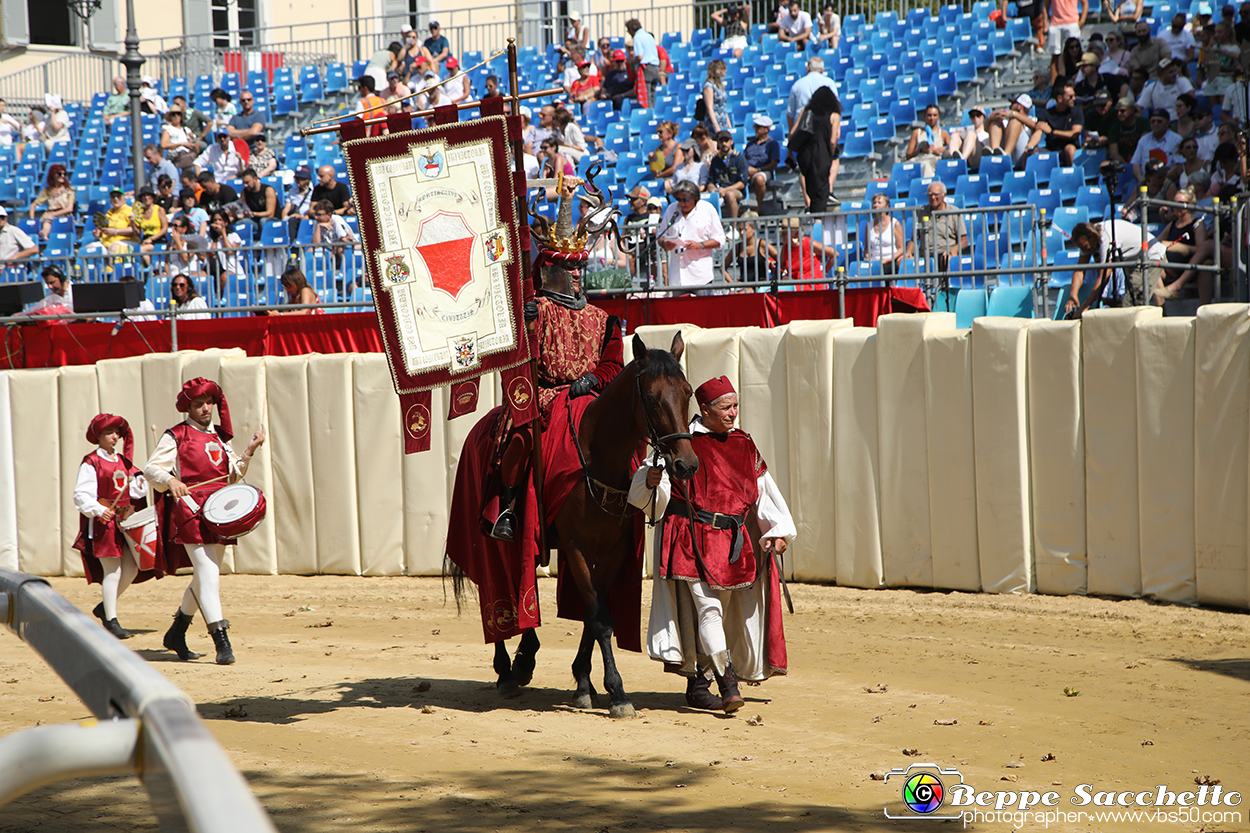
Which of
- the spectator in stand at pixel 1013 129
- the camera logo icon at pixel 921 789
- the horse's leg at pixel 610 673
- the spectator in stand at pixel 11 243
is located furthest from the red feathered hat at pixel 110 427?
the spectator in stand at pixel 1013 129

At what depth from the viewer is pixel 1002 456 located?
10070 mm

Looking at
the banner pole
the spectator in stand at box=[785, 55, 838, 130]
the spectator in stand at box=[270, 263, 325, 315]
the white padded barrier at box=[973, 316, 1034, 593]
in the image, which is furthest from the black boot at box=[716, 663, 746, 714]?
the spectator in stand at box=[785, 55, 838, 130]

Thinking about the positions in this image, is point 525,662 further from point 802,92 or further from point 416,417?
point 802,92

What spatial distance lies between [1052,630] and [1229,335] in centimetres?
258

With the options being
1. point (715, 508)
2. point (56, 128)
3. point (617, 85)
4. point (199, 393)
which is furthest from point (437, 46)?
point (715, 508)

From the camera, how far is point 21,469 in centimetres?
1352

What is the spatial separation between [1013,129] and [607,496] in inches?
438

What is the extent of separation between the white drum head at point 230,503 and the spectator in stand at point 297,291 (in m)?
5.37

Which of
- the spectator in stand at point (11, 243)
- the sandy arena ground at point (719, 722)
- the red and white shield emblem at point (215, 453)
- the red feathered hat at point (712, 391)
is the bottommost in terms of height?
the sandy arena ground at point (719, 722)

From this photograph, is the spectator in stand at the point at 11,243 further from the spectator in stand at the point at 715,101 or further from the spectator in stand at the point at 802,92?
the spectator in stand at the point at 802,92

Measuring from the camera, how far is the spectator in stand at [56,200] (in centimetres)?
2297

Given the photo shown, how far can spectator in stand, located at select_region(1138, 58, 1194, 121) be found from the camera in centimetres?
1462

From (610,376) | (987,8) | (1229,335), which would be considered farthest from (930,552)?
(987,8)

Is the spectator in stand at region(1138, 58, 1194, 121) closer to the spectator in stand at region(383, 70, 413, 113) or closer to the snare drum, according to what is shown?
the snare drum
